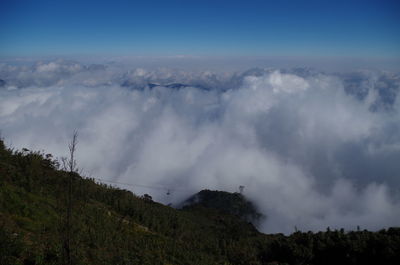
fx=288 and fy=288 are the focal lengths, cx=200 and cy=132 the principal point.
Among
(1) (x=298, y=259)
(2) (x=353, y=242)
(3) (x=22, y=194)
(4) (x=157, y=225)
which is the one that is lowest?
(4) (x=157, y=225)

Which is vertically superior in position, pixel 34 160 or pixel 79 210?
pixel 34 160

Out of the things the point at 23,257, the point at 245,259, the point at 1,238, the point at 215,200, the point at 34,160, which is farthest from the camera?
the point at 215,200

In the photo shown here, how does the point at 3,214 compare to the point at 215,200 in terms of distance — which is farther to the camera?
the point at 215,200

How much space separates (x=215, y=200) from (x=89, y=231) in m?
144

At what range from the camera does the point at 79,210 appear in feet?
87.4

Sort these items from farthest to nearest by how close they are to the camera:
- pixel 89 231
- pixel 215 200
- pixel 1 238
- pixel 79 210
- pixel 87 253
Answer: pixel 215 200
pixel 79 210
pixel 89 231
pixel 87 253
pixel 1 238

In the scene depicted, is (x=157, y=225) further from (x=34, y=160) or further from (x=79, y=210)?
(x=34, y=160)

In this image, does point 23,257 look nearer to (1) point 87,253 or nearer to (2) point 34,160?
(1) point 87,253

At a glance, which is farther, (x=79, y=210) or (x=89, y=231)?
(x=79, y=210)

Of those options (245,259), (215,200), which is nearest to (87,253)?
(245,259)

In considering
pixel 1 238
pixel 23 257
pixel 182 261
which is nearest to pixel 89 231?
pixel 182 261

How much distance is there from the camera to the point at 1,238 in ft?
37.0

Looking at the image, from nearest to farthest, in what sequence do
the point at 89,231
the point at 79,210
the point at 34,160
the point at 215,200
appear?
the point at 89,231 → the point at 79,210 → the point at 34,160 → the point at 215,200

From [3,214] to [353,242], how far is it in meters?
23.9
